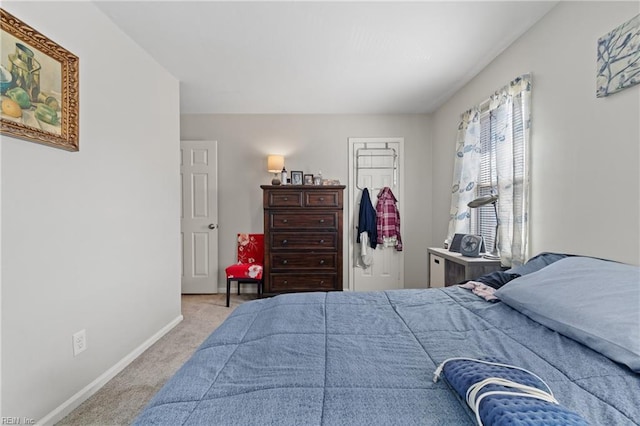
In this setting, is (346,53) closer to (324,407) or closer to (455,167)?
(455,167)

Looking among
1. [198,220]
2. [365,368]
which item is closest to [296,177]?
[198,220]

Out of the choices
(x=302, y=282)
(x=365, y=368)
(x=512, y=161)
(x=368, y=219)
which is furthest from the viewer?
(x=368, y=219)

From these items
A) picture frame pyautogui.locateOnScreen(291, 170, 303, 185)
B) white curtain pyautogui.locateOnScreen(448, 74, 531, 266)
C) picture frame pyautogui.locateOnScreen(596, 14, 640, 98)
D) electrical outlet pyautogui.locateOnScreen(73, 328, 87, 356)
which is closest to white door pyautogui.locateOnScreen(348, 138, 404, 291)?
picture frame pyautogui.locateOnScreen(291, 170, 303, 185)

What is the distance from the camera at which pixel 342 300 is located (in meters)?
1.54

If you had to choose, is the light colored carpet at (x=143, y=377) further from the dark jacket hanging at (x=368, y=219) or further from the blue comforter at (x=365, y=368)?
the dark jacket hanging at (x=368, y=219)

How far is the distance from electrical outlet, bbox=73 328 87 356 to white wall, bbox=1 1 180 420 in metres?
0.03

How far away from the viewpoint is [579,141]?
168cm

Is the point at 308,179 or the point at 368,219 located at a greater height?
the point at 308,179

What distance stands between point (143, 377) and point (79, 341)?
1.70 ft

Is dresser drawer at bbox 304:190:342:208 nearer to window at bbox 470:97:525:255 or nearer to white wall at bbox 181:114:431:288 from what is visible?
white wall at bbox 181:114:431:288

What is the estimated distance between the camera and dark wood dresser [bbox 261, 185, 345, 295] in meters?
3.47

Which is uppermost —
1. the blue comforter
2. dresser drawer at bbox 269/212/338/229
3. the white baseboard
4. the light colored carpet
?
dresser drawer at bbox 269/212/338/229

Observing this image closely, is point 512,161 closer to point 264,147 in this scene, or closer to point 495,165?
point 495,165

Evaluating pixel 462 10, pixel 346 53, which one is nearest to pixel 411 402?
pixel 462 10
